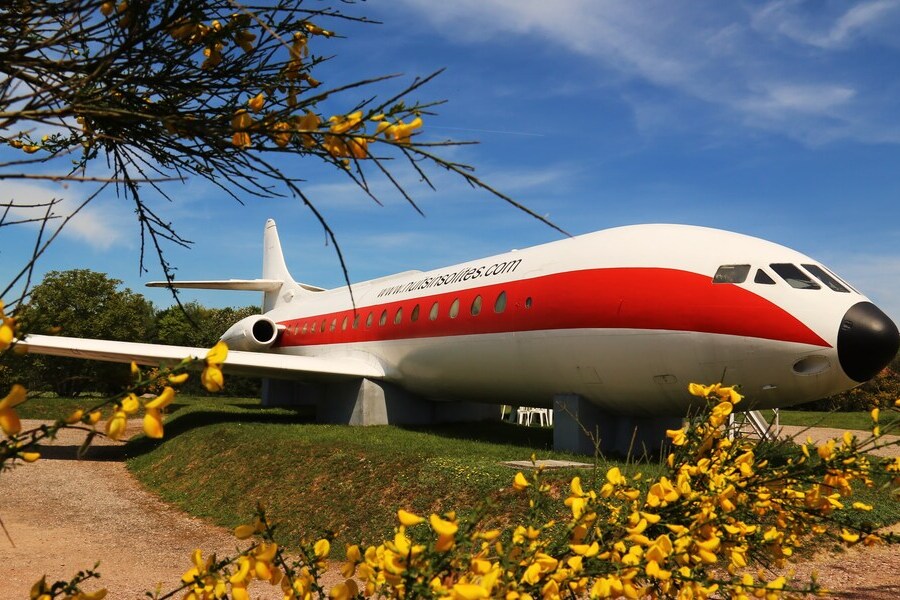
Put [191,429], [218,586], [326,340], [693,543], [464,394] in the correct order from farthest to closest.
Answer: [326,340], [191,429], [464,394], [693,543], [218,586]

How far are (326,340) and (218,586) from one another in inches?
746

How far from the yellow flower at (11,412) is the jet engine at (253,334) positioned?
76.8 feet

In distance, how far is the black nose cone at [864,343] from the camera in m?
9.57

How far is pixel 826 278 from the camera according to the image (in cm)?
1046

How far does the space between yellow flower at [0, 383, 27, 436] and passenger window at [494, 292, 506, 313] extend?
11.8m

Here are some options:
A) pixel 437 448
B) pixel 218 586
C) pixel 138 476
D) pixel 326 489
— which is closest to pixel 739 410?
pixel 437 448

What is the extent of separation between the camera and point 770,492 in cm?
344

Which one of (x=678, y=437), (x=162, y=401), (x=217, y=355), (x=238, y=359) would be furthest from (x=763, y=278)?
(x=238, y=359)

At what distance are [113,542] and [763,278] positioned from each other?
9990 mm

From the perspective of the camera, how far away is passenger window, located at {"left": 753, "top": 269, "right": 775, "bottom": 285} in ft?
33.8

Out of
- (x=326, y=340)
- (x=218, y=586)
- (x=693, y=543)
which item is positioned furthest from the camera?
(x=326, y=340)

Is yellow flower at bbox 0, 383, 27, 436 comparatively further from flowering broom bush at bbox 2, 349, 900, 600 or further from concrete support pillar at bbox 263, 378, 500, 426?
concrete support pillar at bbox 263, 378, 500, 426

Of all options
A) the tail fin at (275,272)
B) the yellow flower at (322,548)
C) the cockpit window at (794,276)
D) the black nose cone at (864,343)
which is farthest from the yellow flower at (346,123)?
the tail fin at (275,272)

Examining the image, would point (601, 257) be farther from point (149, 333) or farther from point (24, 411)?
point (149, 333)
